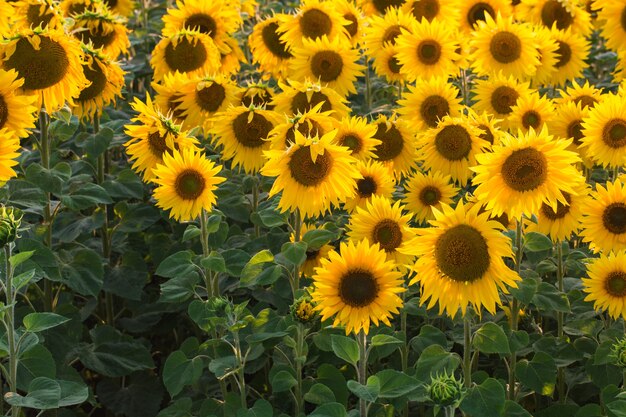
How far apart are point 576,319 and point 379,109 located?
1.51m

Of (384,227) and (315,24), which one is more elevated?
(315,24)

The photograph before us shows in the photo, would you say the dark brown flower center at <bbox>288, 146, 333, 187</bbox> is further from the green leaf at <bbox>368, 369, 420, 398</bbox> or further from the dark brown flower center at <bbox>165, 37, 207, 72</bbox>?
the dark brown flower center at <bbox>165, 37, 207, 72</bbox>

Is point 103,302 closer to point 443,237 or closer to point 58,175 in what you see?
point 58,175

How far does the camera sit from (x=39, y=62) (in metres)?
3.81

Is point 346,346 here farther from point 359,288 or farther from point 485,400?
point 485,400

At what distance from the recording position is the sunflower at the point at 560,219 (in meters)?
3.68

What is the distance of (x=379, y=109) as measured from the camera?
15.5ft

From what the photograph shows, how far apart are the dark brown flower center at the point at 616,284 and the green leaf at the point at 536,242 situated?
268 mm

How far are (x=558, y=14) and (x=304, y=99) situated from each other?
2414mm

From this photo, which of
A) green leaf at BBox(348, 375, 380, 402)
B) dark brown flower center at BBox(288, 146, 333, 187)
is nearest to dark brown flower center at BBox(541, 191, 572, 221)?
dark brown flower center at BBox(288, 146, 333, 187)

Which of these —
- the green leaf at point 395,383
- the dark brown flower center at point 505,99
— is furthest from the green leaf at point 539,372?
the dark brown flower center at point 505,99

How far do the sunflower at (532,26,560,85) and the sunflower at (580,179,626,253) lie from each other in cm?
183

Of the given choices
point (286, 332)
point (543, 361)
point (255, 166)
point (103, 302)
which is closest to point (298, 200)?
point (286, 332)

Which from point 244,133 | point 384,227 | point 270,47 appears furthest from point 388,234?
point 270,47
